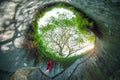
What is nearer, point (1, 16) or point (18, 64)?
point (1, 16)

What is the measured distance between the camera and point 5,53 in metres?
7.91

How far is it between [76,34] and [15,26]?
410 inches

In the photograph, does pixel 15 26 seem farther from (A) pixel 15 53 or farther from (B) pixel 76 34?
(B) pixel 76 34

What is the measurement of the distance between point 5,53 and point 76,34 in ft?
35.4

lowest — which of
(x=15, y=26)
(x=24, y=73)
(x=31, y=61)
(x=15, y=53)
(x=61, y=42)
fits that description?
(x=61, y=42)

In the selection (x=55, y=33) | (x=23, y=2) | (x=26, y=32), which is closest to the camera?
(x=23, y=2)

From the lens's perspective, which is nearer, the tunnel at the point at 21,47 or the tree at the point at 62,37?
the tunnel at the point at 21,47

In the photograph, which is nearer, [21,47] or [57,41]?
[21,47]

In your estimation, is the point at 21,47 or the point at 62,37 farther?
Result: the point at 62,37

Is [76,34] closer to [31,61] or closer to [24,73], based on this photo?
[31,61]

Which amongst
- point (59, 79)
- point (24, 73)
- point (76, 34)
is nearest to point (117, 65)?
point (24, 73)

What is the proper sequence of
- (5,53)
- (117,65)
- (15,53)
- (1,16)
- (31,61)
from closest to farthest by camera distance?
(117,65), (1,16), (5,53), (15,53), (31,61)

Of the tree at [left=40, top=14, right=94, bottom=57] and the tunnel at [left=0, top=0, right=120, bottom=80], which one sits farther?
the tree at [left=40, top=14, right=94, bottom=57]

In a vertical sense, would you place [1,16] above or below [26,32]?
above
